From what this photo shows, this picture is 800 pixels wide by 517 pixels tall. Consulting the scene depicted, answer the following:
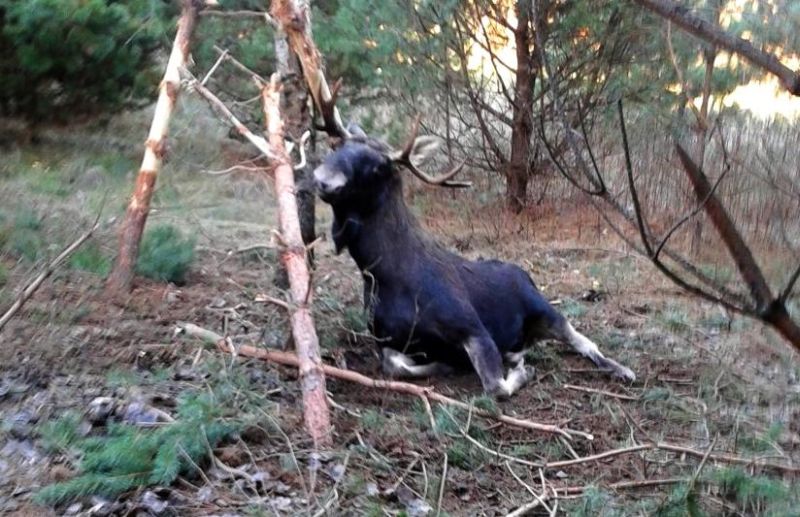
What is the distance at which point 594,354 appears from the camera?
7199 mm

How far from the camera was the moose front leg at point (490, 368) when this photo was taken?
253 inches

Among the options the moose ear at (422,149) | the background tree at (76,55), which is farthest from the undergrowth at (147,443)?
the background tree at (76,55)

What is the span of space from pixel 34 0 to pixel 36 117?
272 cm

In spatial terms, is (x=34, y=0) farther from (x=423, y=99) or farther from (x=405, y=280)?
(x=405, y=280)

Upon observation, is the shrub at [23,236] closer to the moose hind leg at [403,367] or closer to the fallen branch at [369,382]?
the fallen branch at [369,382]

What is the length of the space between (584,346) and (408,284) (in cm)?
145

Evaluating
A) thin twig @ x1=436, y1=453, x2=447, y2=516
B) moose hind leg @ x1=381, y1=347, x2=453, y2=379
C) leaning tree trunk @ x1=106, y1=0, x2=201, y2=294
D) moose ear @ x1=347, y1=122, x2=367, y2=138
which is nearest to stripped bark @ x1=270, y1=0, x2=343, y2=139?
moose ear @ x1=347, y1=122, x2=367, y2=138

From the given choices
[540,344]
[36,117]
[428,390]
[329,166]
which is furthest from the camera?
[36,117]

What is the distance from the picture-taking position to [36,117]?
13.8 metres

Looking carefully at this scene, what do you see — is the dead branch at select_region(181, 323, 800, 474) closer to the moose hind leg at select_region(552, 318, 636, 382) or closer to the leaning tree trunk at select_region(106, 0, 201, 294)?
the leaning tree trunk at select_region(106, 0, 201, 294)

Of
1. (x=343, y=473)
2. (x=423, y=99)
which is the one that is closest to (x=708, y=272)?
(x=343, y=473)

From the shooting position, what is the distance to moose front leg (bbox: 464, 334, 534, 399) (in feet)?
21.1

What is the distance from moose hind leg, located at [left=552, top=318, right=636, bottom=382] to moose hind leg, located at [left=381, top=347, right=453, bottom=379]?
1.01m

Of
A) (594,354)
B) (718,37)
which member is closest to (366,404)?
(594,354)
